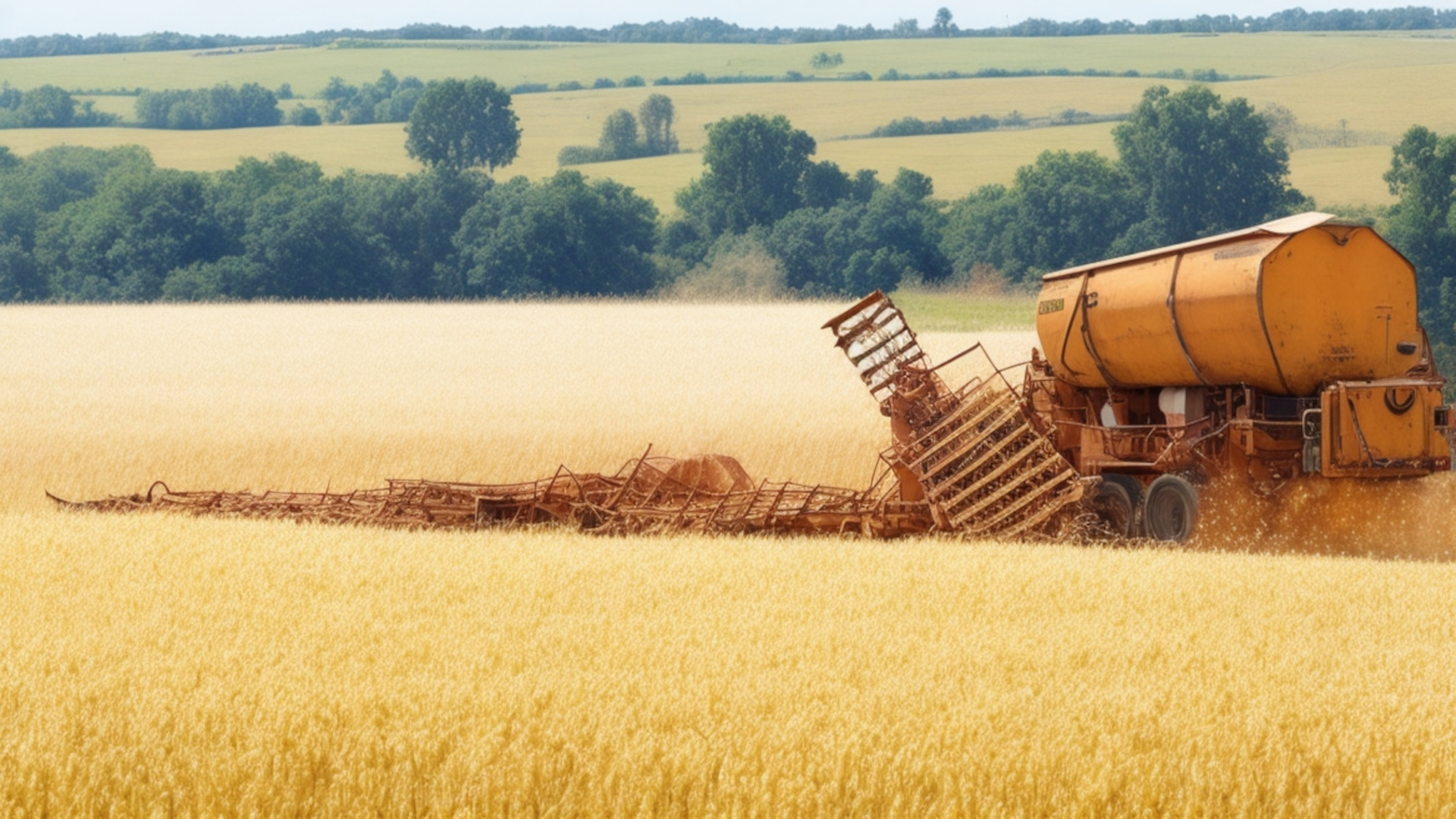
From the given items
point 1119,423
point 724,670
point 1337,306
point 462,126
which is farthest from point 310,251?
point 724,670

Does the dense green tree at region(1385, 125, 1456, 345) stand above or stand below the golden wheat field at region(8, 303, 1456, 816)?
below

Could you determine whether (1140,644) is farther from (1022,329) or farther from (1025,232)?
(1025,232)

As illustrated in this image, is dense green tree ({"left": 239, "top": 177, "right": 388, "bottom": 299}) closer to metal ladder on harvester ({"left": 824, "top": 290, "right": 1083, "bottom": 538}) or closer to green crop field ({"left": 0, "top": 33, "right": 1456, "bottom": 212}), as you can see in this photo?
green crop field ({"left": 0, "top": 33, "right": 1456, "bottom": 212})

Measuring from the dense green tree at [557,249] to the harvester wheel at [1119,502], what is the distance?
161ft

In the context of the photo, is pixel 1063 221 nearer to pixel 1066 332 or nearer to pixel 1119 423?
pixel 1066 332

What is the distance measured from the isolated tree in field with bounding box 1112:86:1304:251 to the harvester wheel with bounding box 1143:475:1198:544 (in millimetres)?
50940

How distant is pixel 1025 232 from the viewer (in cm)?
6381

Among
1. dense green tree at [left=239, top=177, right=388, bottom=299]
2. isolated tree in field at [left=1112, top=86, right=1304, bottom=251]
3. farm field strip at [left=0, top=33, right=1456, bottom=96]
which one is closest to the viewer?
dense green tree at [left=239, top=177, right=388, bottom=299]

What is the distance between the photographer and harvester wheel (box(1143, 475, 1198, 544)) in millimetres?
14215

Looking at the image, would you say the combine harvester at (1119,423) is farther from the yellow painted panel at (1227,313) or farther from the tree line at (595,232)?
the tree line at (595,232)

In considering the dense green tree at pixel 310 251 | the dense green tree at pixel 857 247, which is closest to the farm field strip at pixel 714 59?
the dense green tree at pixel 857 247

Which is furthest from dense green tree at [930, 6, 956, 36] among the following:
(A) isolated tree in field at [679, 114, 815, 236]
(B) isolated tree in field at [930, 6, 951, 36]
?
(A) isolated tree in field at [679, 114, 815, 236]

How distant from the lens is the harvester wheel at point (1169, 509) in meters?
14.2

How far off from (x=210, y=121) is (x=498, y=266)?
172 ft
